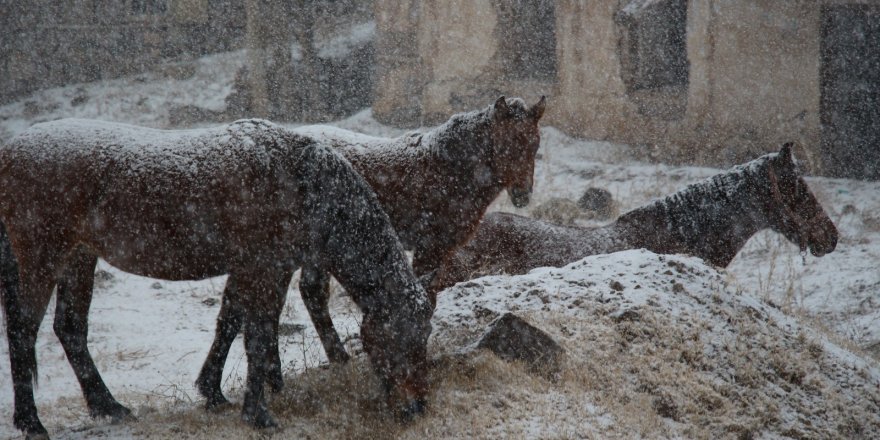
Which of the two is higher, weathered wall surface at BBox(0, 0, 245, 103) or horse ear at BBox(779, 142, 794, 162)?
weathered wall surface at BBox(0, 0, 245, 103)

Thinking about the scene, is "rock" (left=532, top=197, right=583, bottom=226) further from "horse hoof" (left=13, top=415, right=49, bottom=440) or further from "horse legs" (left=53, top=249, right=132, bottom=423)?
"horse hoof" (left=13, top=415, right=49, bottom=440)

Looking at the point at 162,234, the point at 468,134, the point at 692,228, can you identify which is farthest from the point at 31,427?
the point at 692,228

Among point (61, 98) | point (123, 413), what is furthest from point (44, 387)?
point (61, 98)

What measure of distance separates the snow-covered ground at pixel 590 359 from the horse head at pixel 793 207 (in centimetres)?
68

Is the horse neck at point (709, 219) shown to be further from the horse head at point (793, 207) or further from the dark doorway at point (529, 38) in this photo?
the dark doorway at point (529, 38)

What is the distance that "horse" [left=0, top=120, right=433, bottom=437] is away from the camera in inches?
165

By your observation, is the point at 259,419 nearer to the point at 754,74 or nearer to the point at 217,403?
the point at 217,403

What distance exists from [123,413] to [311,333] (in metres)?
2.31

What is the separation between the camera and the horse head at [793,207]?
633cm

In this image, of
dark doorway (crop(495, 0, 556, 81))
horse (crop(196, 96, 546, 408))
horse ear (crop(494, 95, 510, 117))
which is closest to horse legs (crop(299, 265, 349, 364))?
horse (crop(196, 96, 546, 408))

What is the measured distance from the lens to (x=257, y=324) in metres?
4.27

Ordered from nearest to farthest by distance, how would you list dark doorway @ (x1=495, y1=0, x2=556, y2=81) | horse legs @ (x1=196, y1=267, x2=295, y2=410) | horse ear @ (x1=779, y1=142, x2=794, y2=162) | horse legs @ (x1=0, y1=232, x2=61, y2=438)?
horse legs @ (x1=0, y1=232, x2=61, y2=438)
horse legs @ (x1=196, y1=267, x2=295, y2=410)
horse ear @ (x1=779, y1=142, x2=794, y2=162)
dark doorway @ (x1=495, y1=0, x2=556, y2=81)

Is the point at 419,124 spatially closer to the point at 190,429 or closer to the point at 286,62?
the point at 286,62

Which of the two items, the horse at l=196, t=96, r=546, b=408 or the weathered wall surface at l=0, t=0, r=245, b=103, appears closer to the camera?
the horse at l=196, t=96, r=546, b=408
